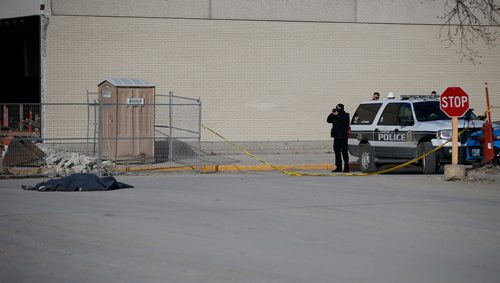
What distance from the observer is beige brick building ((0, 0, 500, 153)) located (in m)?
26.9

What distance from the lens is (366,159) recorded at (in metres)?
21.9

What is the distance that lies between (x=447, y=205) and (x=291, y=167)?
9031mm

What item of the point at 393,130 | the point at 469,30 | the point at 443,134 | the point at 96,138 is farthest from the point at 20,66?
the point at 443,134

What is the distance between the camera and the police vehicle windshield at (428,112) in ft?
67.8

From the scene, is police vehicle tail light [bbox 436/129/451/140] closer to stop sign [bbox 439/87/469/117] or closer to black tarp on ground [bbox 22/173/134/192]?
stop sign [bbox 439/87/469/117]

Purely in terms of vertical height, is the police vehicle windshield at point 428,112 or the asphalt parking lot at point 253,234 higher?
the police vehicle windshield at point 428,112

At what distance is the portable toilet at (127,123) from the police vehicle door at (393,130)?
6.32 meters

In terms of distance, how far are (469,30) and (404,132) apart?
11229 mm

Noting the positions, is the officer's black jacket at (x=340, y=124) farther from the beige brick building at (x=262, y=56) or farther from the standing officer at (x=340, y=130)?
the beige brick building at (x=262, y=56)

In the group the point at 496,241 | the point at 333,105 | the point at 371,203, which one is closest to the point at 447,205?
the point at 371,203

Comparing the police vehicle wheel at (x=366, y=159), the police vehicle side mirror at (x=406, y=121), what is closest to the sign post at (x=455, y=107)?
the police vehicle side mirror at (x=406, y=121)

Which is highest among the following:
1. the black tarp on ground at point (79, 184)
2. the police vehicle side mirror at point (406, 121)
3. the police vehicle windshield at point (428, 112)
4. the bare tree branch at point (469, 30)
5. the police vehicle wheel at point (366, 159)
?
the bare tree branch at point (469, 30)

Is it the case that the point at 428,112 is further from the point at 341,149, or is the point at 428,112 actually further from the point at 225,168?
the point at 225,168

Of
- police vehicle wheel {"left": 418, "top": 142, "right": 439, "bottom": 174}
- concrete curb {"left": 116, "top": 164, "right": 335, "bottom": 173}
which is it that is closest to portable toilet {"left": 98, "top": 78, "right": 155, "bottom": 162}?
concrete curb {"left": 116, "top": 164, "right": 335, "bottom": 173}
